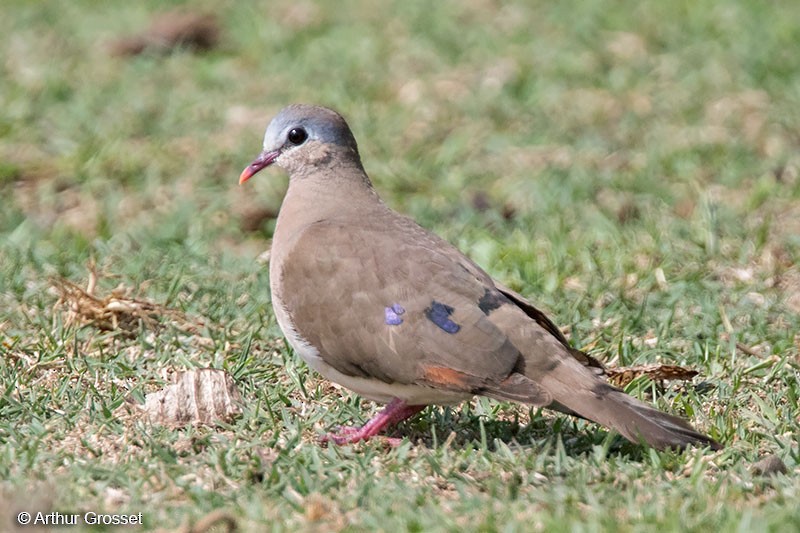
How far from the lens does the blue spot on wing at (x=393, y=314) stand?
4.59m

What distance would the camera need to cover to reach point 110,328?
5746 mm

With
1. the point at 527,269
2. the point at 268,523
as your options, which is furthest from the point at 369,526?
the point at 527,269

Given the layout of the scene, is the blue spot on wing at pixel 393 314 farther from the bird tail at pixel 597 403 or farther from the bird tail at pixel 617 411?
the bird tail at pixel 617 411

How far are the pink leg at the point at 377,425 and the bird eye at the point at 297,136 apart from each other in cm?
139

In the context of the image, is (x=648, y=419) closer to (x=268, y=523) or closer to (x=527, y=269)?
(x=268, y=523)

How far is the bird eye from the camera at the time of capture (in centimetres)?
564

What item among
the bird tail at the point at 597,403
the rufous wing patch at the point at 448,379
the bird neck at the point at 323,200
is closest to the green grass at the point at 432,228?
the bird tail at the point at 597,403

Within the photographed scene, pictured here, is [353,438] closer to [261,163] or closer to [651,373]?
[651,373]

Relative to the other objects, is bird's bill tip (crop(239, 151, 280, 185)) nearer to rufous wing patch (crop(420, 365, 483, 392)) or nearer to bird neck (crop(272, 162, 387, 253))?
bird neck (crop(272, 162, 387, 253))

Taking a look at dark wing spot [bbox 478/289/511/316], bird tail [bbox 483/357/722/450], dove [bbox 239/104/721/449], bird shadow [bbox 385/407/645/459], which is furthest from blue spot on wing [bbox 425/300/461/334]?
bird shadow [bbox 385/407/645/459]

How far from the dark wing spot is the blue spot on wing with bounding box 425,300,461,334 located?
5.3 inches

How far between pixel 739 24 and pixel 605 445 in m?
6.08

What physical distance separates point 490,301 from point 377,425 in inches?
23.8

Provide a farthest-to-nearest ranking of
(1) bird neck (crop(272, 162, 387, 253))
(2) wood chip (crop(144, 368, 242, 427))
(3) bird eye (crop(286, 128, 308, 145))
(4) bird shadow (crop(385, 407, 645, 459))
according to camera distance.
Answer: (3) bird eye (crop(286, 128, 308, 145)), (1) bird neck (crop(272, 162, 387, 253)), (2) wood chip (crop(144, 368, 242, 427)), (4) bird shadow (crop(385, 407, 645, 459))
